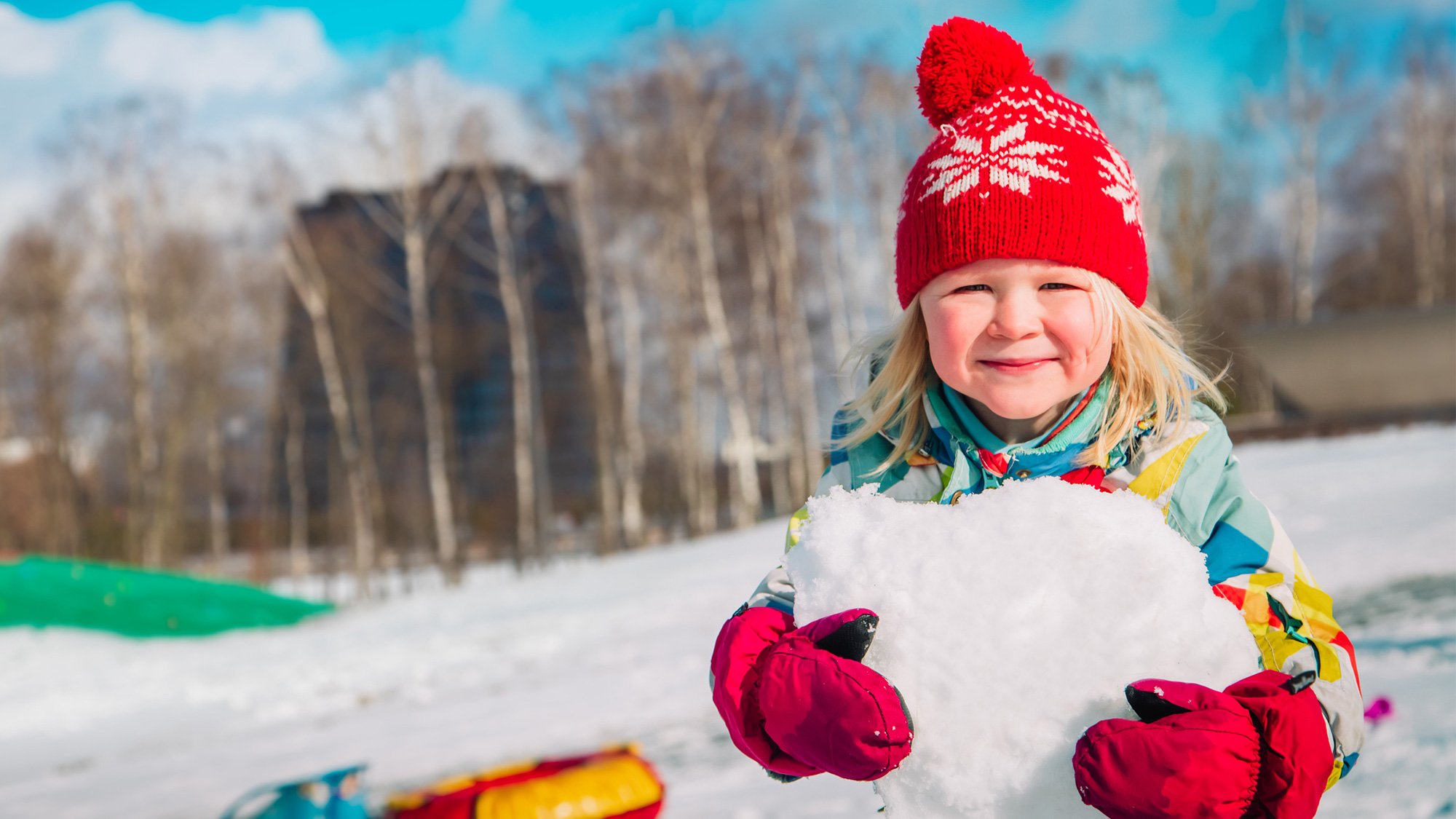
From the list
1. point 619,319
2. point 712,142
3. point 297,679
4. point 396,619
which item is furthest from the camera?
point 619,319

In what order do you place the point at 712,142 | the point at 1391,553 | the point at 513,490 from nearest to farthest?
the point at 1391,553 → the point at 712,142 → the point at 513,490

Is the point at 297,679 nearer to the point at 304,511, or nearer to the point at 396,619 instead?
the point at 396,619

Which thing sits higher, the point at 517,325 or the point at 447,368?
the point at 517,325

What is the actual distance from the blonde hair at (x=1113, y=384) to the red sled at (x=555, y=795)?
156cm

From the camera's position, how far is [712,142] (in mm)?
16781

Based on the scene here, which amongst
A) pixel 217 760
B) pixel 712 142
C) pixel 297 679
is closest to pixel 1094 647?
pixel 217 760

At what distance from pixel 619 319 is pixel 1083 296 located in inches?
722

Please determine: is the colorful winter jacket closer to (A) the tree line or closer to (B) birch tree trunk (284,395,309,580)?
(A) the tree line

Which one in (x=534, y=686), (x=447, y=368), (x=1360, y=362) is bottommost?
(x=534, y=686)

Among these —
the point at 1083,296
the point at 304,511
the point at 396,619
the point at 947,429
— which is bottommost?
the point at 304,511

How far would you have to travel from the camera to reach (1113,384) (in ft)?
4.18

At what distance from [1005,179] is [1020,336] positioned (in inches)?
8.7

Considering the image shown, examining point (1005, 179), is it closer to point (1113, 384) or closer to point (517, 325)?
point (1113, 384)

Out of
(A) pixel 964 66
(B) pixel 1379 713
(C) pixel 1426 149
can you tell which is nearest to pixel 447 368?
(B) pixel 1379 713
